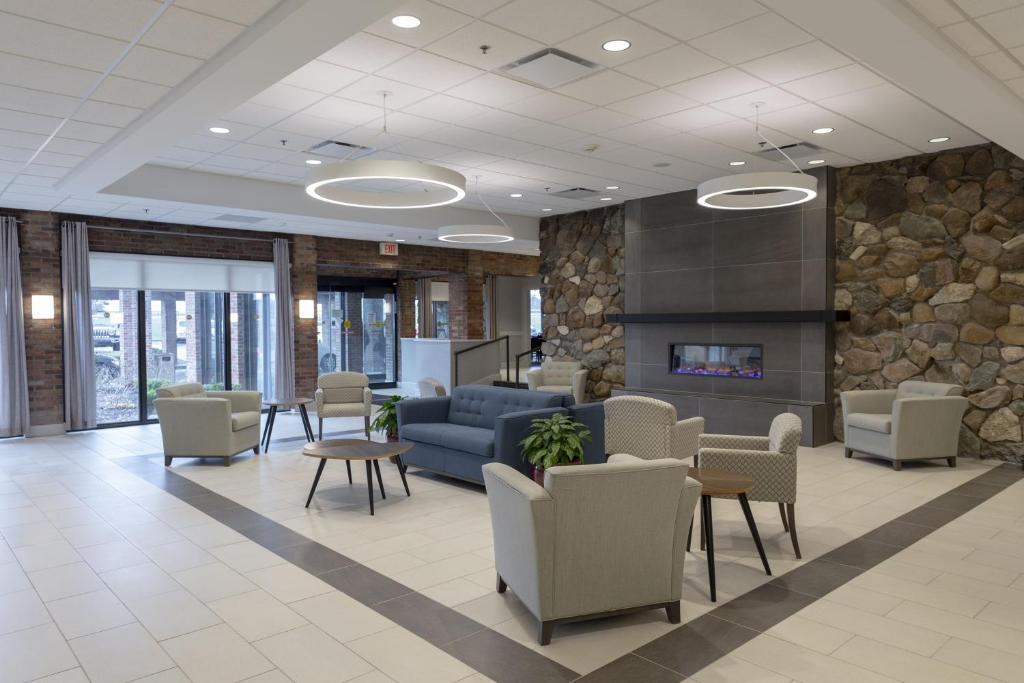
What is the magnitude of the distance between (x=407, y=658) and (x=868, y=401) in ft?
20.8

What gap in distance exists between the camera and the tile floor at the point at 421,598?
122 inches

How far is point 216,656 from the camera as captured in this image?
3.20 m

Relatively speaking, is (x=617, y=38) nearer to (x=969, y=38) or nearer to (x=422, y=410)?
(x=969, y=38)

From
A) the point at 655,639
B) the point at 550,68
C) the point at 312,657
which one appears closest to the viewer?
the point at 312,657

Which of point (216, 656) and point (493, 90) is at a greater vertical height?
point (493, 90)

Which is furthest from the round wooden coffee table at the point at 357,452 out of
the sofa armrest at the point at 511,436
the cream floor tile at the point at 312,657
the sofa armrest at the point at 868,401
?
the sofa armrest at the point at 868,401

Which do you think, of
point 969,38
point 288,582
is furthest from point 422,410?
point 969,38

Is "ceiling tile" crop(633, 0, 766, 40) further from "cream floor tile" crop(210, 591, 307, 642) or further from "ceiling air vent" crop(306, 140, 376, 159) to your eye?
"cream floor tile" crop(210, 591, 307, 642)

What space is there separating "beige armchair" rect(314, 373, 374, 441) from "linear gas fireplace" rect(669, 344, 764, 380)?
14.4ft

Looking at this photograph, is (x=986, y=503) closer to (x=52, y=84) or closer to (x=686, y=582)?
(x=686, y=582)

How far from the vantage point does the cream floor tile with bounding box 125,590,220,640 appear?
3.49m

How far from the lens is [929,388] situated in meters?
7.31

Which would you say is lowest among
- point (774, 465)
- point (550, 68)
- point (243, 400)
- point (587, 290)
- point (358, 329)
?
point (774, 465)

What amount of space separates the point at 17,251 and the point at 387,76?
7040mm
